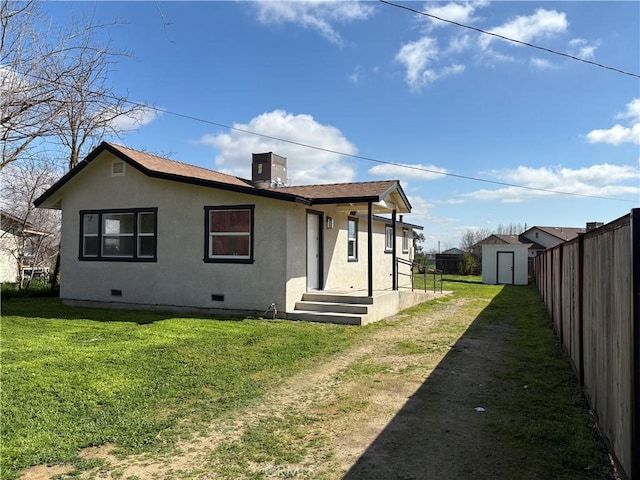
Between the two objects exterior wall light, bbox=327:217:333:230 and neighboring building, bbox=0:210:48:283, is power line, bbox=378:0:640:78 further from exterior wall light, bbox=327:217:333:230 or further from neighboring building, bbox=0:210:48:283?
neighboring building, bbox=0:210:48:283

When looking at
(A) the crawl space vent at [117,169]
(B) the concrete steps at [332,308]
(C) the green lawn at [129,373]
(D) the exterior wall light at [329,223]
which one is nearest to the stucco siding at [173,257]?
(A) the crawl space vent at [117,169]

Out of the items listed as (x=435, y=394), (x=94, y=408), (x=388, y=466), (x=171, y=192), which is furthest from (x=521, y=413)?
(x=171, y=192)

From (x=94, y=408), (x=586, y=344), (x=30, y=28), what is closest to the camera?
(x=94, y=408)

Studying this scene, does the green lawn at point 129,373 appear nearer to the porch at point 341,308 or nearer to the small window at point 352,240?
the porch at point 341,308

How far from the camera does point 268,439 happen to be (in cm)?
403

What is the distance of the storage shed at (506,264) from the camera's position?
28.9m

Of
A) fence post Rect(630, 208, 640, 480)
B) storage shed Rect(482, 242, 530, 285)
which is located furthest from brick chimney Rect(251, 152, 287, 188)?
storage shed Rect(482, 242, 530, 285)

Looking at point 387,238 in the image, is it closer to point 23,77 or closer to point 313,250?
point 313,250

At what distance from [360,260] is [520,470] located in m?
12.7

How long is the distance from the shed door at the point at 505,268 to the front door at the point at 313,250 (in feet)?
65.6

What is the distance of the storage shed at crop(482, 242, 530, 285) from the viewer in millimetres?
28875

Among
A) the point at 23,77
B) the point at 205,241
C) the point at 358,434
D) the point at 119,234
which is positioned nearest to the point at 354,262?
the point at 205,241

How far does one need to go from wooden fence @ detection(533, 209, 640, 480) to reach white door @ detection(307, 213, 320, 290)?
7.53 m

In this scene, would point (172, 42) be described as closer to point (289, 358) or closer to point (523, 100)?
point (289, 358)
